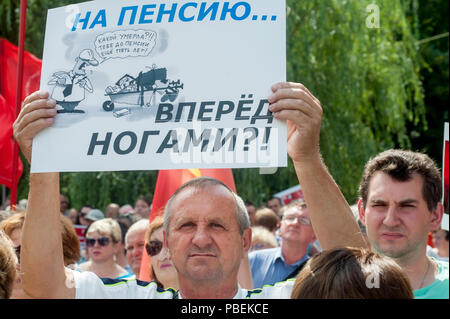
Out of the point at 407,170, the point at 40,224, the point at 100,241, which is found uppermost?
the point at 100,241

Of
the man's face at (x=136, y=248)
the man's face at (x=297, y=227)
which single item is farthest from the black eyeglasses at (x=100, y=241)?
the man's face at (x=297, y=227)

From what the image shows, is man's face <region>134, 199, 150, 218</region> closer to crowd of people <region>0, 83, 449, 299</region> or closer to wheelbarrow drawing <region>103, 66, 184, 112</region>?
crowd of people <region>0, 83, 449, 299</region>

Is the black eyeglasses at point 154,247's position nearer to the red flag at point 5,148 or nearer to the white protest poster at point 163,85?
the white protest poster at point 163,85

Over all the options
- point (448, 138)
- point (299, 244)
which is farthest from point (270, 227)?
point (448, 138)

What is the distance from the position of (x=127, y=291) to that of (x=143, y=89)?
0.82 m

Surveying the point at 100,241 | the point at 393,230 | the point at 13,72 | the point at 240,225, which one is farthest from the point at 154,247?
the point at 13,72

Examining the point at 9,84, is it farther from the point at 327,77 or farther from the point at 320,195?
the point at 320,195

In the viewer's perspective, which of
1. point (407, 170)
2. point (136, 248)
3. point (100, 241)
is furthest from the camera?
point (100, 241)

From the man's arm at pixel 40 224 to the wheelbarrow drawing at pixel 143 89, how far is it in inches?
9.7

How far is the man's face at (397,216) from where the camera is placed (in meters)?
2.93

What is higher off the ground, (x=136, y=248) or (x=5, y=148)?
(x=5, y=148)

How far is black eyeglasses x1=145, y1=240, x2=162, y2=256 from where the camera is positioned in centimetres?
407

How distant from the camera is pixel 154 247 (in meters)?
4.08
